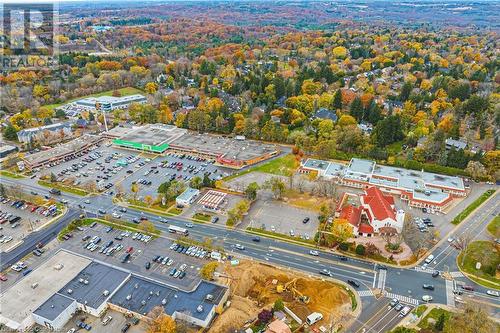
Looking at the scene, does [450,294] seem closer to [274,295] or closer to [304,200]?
[274,295]

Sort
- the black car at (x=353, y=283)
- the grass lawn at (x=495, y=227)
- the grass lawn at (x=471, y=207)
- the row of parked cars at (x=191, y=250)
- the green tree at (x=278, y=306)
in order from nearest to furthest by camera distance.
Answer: the green tree at (x=278, y=306) < the black car at (x=353, y=283) < the row of parked cars at (x=191, y=250) < the grass lawn at (x=495, y=227) < the grass lawn at (x=471, y=207)

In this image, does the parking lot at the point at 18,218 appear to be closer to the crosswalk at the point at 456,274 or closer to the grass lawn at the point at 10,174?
the grass lawn at the point at 10,174

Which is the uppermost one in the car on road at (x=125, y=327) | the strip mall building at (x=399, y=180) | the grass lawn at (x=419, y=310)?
the strip mall building at (x=399, y=180)

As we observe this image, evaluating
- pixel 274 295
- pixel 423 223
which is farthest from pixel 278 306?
pixel 423 223

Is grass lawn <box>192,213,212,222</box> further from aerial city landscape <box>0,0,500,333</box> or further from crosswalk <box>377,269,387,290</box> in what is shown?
crosswalk <box>377,269,387,290</box>

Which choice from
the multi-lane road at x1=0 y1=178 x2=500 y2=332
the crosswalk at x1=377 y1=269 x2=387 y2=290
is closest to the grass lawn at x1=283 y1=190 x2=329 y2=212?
the multi-lane road at x1=0 y1=178 x2=500 y2=332

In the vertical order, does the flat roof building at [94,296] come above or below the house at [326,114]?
below

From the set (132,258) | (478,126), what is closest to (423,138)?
(478,126)

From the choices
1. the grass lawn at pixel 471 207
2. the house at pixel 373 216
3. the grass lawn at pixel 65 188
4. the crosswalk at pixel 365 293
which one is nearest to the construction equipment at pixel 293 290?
the crosswalk at pixel 365 293
